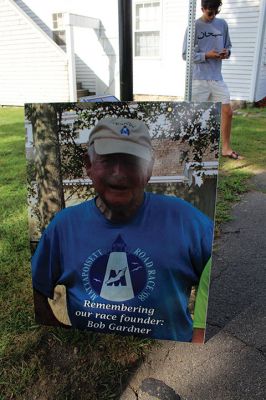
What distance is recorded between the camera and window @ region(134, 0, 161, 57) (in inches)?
409

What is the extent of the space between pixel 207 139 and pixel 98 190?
1.69 ft

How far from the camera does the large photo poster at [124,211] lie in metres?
1.57

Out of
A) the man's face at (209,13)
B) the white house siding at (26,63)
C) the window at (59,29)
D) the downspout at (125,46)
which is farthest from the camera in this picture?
the window at (59,29)

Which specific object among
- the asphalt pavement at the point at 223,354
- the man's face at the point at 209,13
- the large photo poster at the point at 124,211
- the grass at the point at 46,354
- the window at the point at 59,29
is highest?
the window at the point at 59,29

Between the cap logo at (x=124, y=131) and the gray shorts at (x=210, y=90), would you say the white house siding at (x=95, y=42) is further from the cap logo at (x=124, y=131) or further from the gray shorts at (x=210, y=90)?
the cap logo at (x=124, y=131)

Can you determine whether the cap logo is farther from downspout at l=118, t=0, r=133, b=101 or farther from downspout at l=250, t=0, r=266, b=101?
downspout at l=250, t=0, r=266, b=101

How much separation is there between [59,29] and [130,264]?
1275 cm

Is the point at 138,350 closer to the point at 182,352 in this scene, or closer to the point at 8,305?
the point at 182,352

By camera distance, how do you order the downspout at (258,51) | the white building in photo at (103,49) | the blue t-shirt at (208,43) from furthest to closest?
the white building in photo at (103,49) < the downspout at (258,51) < the blue t-shirt at (208,43)

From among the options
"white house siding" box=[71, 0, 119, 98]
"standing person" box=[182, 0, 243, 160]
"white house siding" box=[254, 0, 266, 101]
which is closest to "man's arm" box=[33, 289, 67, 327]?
"standing person" box=[182, 0, 243, 160]

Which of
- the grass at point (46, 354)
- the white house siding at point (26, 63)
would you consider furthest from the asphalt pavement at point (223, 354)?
the white house siding at point (26, 63)

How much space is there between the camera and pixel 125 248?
1688mm

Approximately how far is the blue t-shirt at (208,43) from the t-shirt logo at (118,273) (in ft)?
11.4

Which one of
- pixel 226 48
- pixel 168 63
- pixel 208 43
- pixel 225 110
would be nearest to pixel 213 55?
pixel 208 43
